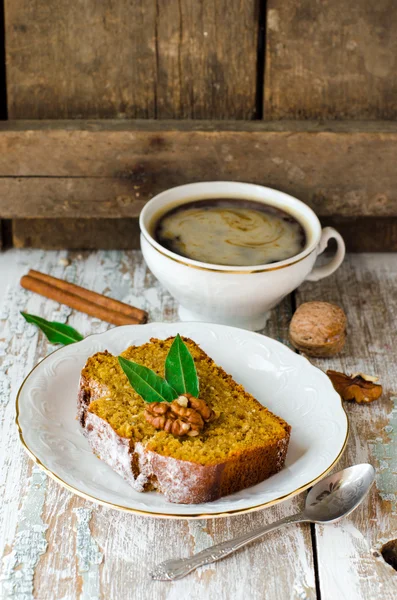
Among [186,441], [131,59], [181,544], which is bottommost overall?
[181,544]

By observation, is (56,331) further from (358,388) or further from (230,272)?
(358,388)

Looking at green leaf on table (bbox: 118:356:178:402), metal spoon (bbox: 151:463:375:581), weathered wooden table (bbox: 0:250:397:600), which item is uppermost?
green leaf on table (bbox: 118:356:178:402)

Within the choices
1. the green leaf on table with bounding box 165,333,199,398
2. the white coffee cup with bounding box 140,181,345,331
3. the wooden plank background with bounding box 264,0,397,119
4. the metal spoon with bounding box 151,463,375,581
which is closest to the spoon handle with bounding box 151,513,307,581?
the metal spoon with bounding box 151,463,375,581

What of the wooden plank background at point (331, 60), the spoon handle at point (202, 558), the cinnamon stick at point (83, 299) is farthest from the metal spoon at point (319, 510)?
the wooden plank background at point (331, 60)

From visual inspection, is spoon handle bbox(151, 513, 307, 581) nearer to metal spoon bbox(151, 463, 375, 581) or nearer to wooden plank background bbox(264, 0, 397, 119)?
metal spoon bbox(151, 463, 375, 581)

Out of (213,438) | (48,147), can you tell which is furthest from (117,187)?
(213,438)

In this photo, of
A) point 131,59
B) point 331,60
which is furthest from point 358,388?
point 131,59

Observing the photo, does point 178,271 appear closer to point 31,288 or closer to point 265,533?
point 31,288
